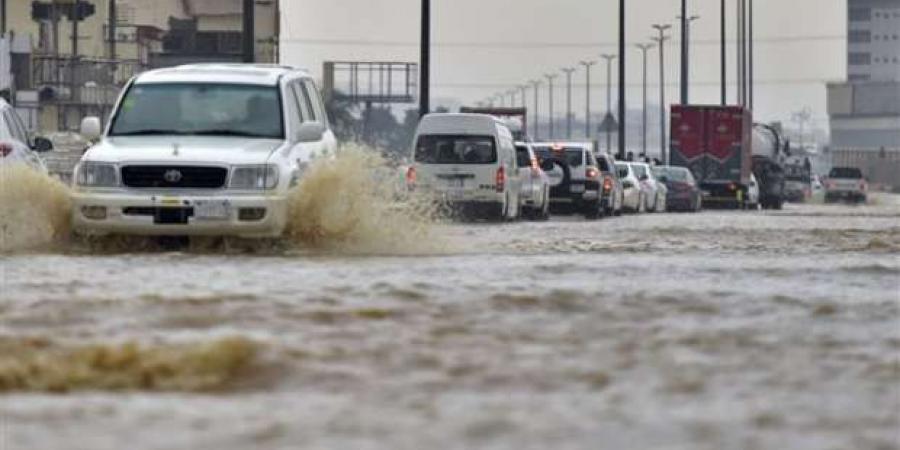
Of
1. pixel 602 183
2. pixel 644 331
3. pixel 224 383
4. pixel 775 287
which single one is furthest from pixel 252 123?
pixel 602 183

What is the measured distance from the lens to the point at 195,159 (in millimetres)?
20547

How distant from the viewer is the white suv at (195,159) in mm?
20422

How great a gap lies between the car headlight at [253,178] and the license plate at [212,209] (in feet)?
0.74

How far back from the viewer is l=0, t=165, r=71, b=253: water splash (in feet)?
69.1

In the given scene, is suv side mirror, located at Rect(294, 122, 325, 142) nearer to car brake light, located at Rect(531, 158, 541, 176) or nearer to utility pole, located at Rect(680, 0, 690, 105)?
car brake light, located at Rect(531, 158, 541, 176)

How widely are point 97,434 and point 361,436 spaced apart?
2.92 ft

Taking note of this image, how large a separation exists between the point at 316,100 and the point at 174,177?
3.76m

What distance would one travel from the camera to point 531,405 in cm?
880

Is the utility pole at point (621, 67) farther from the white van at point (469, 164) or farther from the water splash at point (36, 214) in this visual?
the water splash at point (36, 214)

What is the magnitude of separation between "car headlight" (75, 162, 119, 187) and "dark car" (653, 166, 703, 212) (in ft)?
135

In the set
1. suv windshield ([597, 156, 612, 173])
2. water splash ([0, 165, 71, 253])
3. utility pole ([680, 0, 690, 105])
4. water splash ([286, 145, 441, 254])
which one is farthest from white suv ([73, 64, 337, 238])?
utility pole ([680, 0, 690, 105])

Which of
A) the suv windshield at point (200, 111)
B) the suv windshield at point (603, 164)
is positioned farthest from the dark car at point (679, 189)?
the suv windshield at point (200, 111)

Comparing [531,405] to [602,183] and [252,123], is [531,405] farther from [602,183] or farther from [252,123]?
[602,183]

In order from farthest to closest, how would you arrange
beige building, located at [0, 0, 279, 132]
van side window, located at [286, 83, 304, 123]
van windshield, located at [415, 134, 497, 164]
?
1. beige building, located at [0, 0, 279, 132]
2. van windshield, located at [415, 134, 497, 164]
3. van side window, located at [286, 83, 304, 123]
